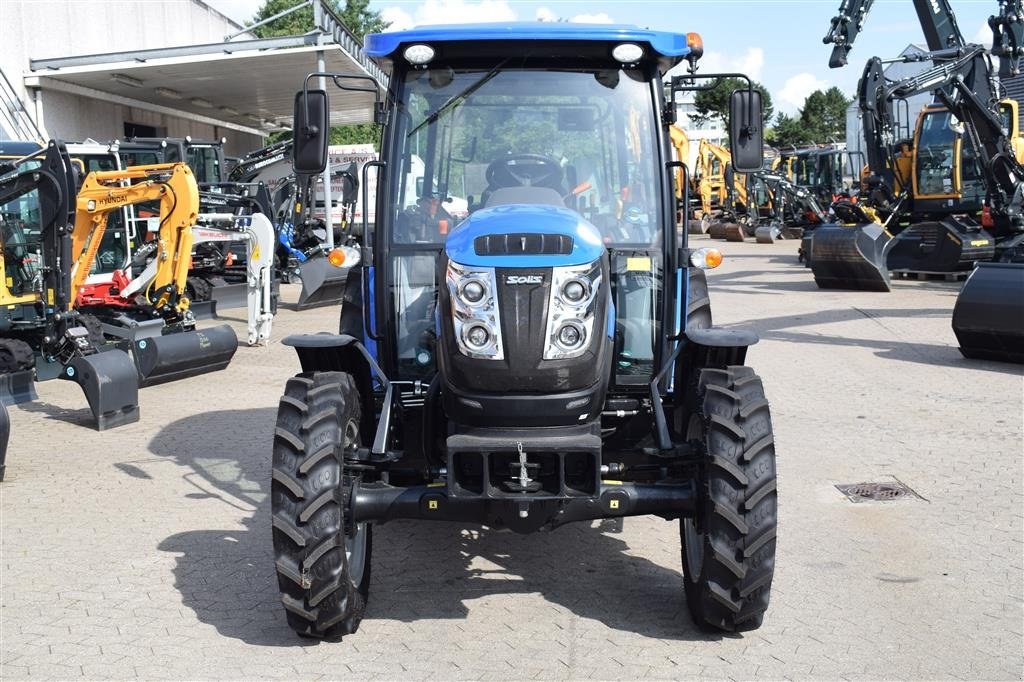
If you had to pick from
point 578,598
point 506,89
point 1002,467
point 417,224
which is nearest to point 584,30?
point 506,89

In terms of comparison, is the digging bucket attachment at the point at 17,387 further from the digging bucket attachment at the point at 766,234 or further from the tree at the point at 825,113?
the tree at the point at 825,113

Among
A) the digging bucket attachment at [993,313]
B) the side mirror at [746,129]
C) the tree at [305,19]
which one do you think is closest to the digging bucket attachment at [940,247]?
the digging bucket attachment at [993,313]

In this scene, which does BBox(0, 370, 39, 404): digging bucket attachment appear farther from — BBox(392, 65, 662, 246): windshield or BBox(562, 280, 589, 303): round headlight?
BBox(562, 280, 589, 303): round headlight

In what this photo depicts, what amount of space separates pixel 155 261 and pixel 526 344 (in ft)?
33.8

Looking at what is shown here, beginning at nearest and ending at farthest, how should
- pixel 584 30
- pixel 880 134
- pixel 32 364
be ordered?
pixel 584 30
pixel 32 364
pixel 880 134

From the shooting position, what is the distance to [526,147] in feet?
18.0

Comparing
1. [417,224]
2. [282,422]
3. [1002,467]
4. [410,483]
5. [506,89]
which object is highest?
[506,89]

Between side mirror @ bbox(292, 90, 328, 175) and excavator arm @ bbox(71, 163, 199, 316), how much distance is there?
8.10 meters

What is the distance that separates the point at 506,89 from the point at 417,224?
31.1 inches

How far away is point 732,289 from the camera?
2045cm

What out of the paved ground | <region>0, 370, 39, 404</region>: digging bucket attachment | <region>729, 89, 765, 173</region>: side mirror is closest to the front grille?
<region>729, 89, 765, 173</region>: side mirror

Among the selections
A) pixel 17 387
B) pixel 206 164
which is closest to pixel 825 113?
pixel 206 164

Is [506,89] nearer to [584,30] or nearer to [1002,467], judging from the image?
[584,30]

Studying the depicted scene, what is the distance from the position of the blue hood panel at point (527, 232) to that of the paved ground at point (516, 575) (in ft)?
5.38
